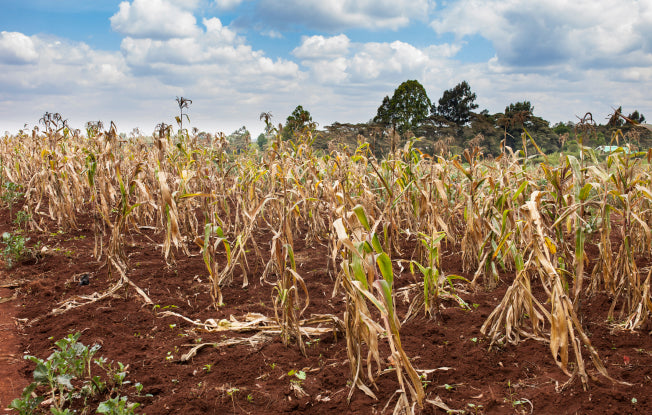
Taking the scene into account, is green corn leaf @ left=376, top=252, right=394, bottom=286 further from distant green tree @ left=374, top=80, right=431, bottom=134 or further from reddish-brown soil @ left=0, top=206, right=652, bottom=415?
distant green tree @ left=374, top=80, right=431, bottom=134

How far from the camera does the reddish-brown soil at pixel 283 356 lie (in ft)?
6.88

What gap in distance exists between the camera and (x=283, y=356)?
262 centimetres

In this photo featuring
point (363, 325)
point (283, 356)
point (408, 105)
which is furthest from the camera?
point (408, 105)

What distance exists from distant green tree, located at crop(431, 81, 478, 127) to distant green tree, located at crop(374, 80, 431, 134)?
11.6 ft

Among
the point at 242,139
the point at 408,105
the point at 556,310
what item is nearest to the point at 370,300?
the point at 556,310

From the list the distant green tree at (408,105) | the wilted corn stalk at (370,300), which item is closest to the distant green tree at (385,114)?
the distant green tree at (408,105)

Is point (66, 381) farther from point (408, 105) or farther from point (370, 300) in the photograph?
point (408, 105)

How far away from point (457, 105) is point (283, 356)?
90.3ft

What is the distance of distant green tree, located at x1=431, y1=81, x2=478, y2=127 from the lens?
90.0ft

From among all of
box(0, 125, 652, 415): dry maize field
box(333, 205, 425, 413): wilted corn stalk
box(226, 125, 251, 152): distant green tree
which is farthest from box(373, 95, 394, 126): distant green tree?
box(333, 205, 425, 413): wilted corn stalk

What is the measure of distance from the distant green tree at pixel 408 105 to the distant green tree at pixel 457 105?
11.6 feet

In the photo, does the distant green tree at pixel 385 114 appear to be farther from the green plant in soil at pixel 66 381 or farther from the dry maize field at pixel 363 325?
the green plant in soil at pixel 66 381

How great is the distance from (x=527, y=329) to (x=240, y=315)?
1977 mm

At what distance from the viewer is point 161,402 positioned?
7.34ft
